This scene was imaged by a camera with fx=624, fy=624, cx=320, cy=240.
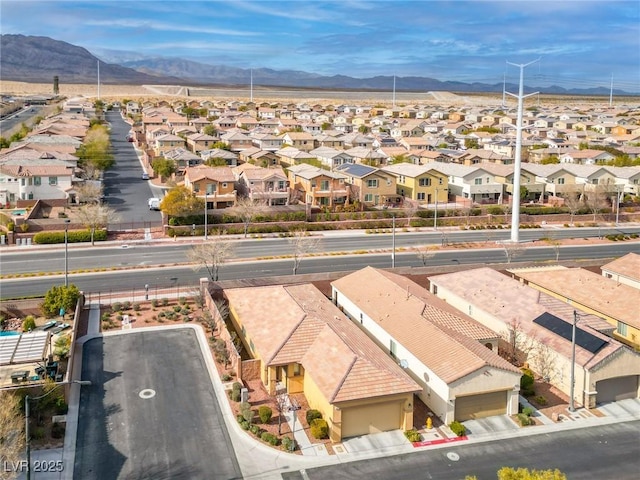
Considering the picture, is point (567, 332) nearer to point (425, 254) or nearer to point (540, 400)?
point (540, 400)

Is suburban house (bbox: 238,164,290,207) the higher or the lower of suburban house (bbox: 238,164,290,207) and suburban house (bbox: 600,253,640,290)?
the higher

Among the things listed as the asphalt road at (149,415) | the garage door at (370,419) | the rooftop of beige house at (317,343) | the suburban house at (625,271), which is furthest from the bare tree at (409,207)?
the garage door at (370,419)

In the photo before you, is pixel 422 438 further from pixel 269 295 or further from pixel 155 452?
pixel 269 295

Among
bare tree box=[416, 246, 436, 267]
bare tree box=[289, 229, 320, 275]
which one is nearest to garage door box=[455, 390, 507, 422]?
bare tree box=[289, 229, 320, 275]

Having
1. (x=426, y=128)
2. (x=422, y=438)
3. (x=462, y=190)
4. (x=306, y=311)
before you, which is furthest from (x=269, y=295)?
(x=426, y=128)

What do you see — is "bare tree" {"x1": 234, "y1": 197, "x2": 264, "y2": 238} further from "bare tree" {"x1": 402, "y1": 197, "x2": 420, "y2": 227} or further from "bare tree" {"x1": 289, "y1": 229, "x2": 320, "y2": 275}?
"bare tree" {"x1": 402, "y1": 197, "x2": 420, "y2": 227}

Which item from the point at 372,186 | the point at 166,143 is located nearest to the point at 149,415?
the point at 372,186
